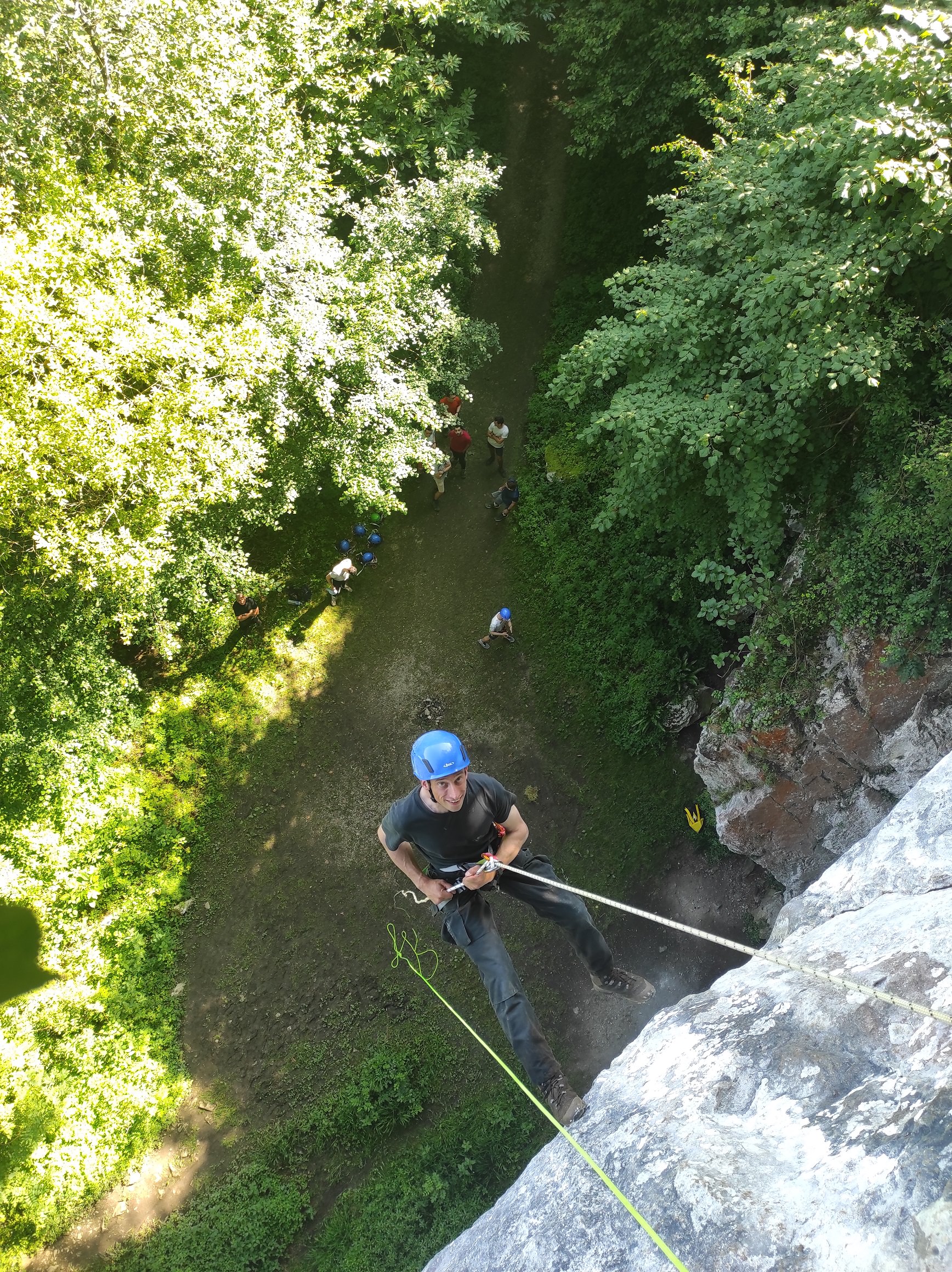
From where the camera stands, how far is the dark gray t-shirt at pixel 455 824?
5.95m

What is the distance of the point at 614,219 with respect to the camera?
13.3 m

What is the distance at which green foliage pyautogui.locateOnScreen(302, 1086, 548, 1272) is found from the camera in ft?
26.2

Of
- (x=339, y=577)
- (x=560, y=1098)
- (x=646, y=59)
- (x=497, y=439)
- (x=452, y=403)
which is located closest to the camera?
(x=560, y=1098)

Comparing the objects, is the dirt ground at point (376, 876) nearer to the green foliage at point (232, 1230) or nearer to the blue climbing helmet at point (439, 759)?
the green foliage at point (232, 1230)

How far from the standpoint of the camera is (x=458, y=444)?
38.1ft

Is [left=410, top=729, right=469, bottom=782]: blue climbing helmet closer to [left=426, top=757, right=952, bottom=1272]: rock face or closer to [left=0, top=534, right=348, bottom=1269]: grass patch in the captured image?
[left=426, top=757, right=952, bottom=1272]: rock face

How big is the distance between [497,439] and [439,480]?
1.06 metres

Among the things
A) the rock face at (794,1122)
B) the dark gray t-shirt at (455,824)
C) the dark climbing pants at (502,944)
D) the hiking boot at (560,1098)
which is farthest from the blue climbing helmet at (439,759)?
the hiking boot at (560,1098)

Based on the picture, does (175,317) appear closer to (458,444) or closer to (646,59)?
(458,444)

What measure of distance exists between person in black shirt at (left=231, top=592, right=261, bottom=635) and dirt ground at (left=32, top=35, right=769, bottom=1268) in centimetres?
95

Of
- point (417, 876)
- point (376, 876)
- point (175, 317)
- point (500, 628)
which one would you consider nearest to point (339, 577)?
point (500, 628)

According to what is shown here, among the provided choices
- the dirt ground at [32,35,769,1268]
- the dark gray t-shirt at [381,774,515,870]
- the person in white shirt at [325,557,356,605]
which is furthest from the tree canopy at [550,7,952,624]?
the person in white shirt at [325,557,356,605]

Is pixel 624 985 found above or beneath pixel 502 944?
beneath

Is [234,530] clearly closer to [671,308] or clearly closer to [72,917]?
[72,917]
